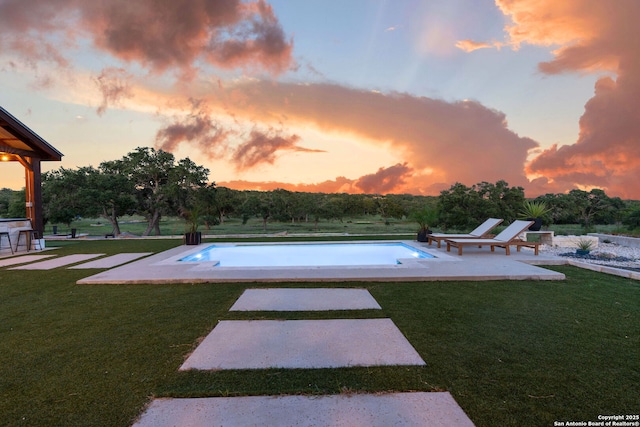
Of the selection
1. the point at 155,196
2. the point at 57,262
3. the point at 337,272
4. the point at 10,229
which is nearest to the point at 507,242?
the point at 337,272

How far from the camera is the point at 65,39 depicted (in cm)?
1059

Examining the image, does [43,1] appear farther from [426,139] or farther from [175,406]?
[426,139]

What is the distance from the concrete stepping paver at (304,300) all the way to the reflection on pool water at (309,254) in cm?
333

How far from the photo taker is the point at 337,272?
5.40 m

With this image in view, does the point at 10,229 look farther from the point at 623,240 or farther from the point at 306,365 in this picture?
the point at 623,240

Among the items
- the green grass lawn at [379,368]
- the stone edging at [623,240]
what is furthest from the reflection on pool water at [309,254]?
the stone edging at [623,240]

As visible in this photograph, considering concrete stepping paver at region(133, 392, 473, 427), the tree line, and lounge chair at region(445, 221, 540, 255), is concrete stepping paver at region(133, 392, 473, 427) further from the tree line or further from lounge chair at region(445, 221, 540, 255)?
the tree line

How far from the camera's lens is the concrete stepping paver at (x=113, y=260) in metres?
6.46

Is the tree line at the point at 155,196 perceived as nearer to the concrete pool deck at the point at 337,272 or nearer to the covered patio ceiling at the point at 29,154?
the covered patio ceiling at the point at 29,154

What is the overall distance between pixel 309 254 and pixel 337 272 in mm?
3710

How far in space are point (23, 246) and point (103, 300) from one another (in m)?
7.90

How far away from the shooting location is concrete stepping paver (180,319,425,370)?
94.0 inches

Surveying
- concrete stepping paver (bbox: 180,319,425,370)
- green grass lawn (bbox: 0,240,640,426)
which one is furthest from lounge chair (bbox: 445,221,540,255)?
concrete stepping paver (bbox: 180,319,425,370)

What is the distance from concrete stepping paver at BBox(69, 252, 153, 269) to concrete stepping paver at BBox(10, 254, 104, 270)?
495 mm
